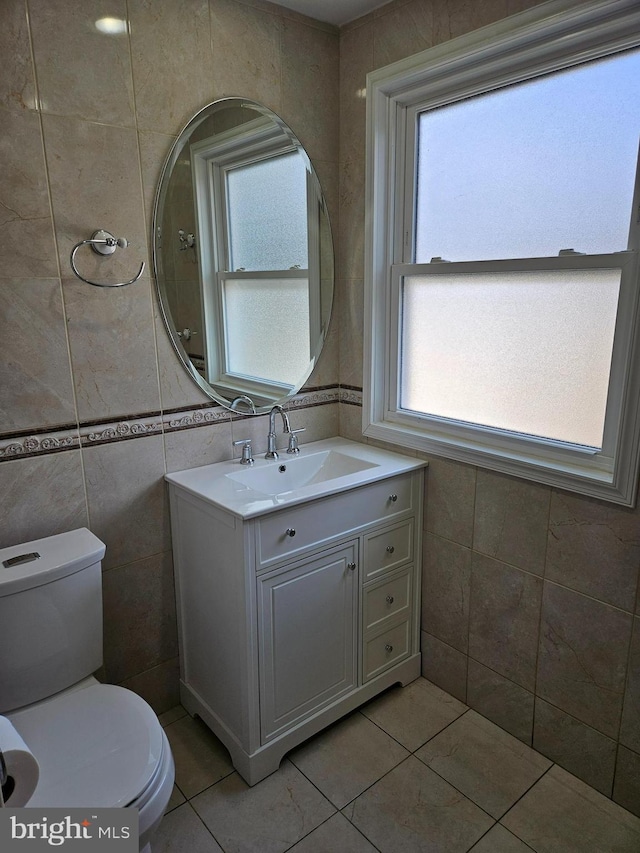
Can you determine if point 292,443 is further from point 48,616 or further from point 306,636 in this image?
point 48,616

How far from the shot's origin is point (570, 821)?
166 centimetres

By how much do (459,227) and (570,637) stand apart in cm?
139

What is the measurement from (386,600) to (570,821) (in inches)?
33.0

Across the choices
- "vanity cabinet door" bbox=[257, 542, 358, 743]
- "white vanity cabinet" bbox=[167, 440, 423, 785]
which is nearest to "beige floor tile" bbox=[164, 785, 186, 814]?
"white vanity cabinet" bbox=[167, 440, 423, 785]

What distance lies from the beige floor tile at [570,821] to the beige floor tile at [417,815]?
0.40 feet

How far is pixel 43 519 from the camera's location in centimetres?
172

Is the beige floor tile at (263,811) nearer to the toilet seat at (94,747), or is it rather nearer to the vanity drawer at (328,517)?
the toilet seat at (94,747)

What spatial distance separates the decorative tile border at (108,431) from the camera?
165cm

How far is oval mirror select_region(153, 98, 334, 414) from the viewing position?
6.12 feet

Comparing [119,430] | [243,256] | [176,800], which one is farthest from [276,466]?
[176,800]

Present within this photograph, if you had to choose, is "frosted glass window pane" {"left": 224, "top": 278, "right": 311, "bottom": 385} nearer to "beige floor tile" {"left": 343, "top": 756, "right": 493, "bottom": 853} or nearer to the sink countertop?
the sink countertop

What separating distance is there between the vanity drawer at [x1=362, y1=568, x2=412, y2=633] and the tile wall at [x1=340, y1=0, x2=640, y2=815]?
0.31ft

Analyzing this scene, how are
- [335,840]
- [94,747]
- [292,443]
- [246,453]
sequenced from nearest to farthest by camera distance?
1. [94,747]
2. [335,840]
3. [246,453]
4. [292,443]

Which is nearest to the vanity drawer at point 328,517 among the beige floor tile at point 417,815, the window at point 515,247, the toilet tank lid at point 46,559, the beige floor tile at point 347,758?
the window at point 515,247
